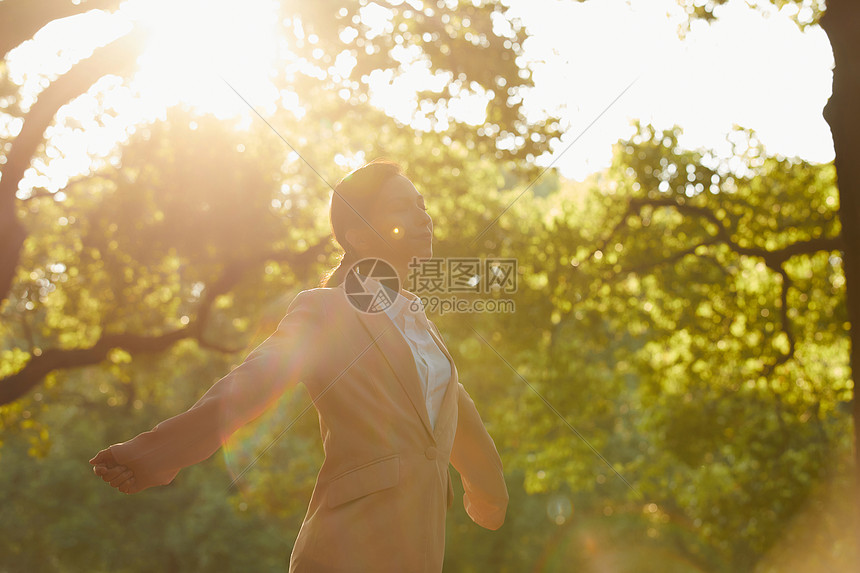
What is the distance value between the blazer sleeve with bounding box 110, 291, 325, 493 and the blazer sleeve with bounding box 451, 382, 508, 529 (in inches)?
22.2

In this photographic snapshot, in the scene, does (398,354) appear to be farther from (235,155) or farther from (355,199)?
(235,155)

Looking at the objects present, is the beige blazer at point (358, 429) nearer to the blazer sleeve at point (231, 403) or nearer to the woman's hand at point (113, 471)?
the blazer sleeve at point (231, 403)

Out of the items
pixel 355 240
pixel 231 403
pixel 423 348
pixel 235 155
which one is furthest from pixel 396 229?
pixel 235 155

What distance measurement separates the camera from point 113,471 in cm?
159

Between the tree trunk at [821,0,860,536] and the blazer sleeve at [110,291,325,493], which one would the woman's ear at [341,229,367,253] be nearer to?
the blazer sleeve at [110,291,325,493]

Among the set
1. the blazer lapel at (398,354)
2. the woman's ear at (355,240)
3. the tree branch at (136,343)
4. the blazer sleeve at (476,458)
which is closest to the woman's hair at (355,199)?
the woman's ear at (355,240)

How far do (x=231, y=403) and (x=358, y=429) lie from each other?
36cm

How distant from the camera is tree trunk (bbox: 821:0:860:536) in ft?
13.9

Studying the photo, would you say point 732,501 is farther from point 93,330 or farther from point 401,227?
point 401,227

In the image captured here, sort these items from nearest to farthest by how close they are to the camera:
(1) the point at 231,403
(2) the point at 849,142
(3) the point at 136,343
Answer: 1. (1) the point at 231,403
2. (2) the point at 849,142
3. (3) the point at 136,343

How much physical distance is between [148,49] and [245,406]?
622cm

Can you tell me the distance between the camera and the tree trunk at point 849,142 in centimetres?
423

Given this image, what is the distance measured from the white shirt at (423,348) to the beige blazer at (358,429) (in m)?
0.04

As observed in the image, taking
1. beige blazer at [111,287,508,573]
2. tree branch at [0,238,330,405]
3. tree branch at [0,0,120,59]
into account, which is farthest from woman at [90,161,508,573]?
tree branch at [0,238,330,405]
